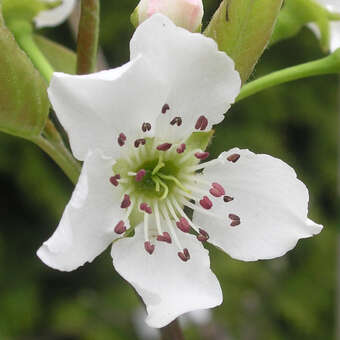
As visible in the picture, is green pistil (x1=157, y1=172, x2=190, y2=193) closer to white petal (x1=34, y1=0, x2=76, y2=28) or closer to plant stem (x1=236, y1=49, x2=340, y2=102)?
plant stem (x1=236, y1=49, x2=340, y2=102)

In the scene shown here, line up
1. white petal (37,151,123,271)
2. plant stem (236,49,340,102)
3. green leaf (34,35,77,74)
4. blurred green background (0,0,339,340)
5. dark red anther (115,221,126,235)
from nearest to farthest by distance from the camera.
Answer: white petal (37,151,123,271), dark red anther (115,221,126,235), plant stem (236,49,340,102), green leaf (34,35,77,74), blurred green background (0,0,339,340)

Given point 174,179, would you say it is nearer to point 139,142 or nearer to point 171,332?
point 139,142

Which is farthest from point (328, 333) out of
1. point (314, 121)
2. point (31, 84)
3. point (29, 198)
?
point (31, 84)

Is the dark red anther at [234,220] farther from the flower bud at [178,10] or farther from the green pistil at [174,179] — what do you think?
the flower bud at [178,10]

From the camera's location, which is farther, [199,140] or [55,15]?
[55,15]

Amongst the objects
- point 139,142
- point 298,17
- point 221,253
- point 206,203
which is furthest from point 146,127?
point 221,253

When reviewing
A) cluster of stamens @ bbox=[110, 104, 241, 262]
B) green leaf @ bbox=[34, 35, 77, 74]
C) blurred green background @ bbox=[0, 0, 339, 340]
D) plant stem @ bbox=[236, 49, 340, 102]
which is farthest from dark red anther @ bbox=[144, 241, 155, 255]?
blurred green background @ bbox=[0, 0, 339, 340]

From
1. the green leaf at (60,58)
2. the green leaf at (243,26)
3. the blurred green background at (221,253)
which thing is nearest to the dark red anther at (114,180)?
the green leaf at (243,26)
